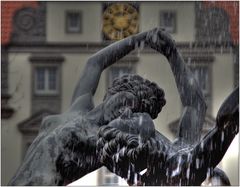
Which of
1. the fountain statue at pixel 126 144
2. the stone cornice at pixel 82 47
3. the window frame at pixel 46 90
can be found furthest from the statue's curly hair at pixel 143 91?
the window frame at pixel 46 90

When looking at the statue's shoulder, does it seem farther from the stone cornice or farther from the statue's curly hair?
the stone cornice

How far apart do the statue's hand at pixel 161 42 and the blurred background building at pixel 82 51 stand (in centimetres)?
3370

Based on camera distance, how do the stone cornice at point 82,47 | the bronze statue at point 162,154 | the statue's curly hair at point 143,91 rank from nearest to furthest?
the bronze statue at point 162,154, the statue's curly hair at point 143,91, the stone cornice at point 82,47

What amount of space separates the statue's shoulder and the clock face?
34.8 meters

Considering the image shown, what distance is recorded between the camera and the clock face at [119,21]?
40062mm

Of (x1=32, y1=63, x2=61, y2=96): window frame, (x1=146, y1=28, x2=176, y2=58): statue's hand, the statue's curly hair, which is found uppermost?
(x1=146, y1=28, x2=176, y2=58): statue's hand

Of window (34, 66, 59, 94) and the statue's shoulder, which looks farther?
window (34, 66, 59, 94)

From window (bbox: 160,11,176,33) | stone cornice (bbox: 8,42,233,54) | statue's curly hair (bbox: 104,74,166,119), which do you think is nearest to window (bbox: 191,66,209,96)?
stone cornice (bbox: 8,42,233,54)

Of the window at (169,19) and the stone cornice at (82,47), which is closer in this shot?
the window at (169,19)

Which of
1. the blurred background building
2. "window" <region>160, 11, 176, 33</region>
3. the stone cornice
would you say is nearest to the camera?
the blurred background building

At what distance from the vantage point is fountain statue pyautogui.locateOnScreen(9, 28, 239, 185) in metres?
4.05

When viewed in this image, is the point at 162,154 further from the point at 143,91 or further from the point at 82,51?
the point at 82,51

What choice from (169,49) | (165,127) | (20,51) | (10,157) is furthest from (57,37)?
A: (169,49)

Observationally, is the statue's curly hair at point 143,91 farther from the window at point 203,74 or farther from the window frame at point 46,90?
the window frame at point 46,90
